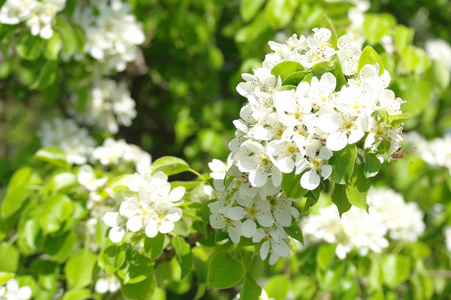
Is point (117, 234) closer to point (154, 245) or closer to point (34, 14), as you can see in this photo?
point (154, 245)

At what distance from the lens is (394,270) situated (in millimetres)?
2133

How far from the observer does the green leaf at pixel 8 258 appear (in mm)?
1783

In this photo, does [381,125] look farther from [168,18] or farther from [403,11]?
[403,11]

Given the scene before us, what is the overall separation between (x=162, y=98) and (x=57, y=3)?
1.62 metres

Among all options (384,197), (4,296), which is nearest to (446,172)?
(384,197)

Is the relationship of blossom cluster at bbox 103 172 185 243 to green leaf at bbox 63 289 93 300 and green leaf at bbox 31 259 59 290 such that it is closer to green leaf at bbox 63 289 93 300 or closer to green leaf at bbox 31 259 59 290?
green leaf at bbox 63 289 93 300

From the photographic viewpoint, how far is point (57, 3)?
193 cm

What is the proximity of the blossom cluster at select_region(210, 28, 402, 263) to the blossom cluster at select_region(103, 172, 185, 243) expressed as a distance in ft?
0.58

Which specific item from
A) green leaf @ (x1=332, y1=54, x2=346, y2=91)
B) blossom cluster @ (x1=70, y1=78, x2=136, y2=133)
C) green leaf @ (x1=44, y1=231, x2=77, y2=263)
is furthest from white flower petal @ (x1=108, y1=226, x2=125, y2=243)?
blossom cluster @ (x1=70, y1=78, x2=136, y2=133)

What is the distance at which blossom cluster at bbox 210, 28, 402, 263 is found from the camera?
1.01m

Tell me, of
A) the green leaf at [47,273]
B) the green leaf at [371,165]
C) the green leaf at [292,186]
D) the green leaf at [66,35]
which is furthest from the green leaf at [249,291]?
the green leaf at [66,35]

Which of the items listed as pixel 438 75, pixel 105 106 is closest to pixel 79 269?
pixel 105 106

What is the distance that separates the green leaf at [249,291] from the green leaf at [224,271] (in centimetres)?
3

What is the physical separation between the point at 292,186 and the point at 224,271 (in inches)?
13.8
